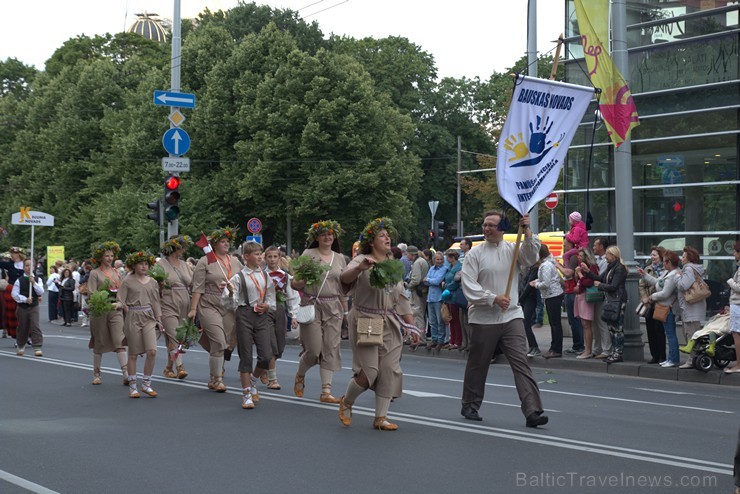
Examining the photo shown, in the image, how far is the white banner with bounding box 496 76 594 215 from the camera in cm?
1095

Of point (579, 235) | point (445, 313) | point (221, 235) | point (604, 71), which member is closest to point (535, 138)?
point (221, 235)

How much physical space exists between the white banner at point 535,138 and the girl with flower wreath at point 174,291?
18.7ft

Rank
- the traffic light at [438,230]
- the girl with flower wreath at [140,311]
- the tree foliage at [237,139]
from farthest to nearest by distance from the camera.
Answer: the tree foliage at [237,139], the traffic light at [438,230], the girl with flower wreath at [140,311]

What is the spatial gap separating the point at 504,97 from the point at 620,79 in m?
50.3

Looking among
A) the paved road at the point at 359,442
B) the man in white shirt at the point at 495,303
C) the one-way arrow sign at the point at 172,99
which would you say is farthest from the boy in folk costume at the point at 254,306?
the one-way arrow sign at the point at 172,99

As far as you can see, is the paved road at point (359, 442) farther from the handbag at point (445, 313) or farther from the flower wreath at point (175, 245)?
the handbag at point (445, 313)

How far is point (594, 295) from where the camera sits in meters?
17.9

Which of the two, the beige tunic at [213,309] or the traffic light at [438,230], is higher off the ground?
the traffic light at [438,230]

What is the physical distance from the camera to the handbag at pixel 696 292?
16.2 meters

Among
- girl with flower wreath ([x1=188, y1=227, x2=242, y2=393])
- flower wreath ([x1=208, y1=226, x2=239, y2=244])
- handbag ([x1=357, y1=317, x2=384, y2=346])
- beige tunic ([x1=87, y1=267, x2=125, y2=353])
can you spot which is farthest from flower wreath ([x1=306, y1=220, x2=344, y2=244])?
beige tunic ([x1=87, y1=267, x2=125, y2=353])

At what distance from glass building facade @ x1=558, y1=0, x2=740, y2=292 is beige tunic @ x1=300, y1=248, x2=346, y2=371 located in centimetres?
1195

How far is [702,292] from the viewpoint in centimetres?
1622

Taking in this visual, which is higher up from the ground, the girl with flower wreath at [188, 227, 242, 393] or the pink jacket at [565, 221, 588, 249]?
the pink jacket at [565, 221, 588, 249]

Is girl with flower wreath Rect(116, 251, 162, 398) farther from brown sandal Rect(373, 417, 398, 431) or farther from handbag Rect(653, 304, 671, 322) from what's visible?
handbag Rect(653, 304, 671, 322)
